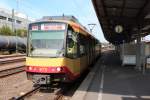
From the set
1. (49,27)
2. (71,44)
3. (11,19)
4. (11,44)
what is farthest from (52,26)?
(11,19)

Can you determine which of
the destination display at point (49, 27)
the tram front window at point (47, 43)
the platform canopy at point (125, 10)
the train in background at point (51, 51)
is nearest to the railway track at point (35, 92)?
the train in background at point (51, 51)

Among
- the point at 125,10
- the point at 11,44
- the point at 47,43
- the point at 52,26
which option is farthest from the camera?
the point at 11,44

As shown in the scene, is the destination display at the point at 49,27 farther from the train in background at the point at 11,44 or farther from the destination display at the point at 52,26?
the train in background at the point at 11,44

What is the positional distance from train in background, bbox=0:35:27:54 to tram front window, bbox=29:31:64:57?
3218 cm

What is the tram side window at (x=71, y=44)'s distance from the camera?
1319 centimetres

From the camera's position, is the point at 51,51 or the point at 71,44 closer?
the point at 51,51

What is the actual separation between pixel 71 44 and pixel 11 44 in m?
36.2

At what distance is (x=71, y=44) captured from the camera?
13.4 meters

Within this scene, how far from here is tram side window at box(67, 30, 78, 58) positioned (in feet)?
43.3

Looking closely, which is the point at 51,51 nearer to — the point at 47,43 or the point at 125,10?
the point at 47,43

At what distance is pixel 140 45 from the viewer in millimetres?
22859

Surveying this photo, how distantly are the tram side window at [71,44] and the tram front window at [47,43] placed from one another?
1.19 ft

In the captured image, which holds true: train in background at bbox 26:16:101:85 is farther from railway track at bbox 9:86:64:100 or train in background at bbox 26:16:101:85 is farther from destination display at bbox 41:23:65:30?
railway track at bbox 9:86:64:100

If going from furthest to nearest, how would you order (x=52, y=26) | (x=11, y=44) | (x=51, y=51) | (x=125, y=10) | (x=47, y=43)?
(x=11, y=44) → (x=125, y=10) → (x=52, y=26) → (x=47, y=43) → (x=51, y=51)
